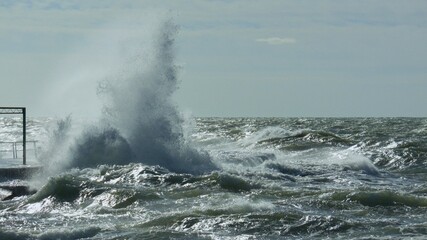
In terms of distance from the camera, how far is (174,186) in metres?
18.8

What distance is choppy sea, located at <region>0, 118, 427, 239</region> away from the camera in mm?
13516

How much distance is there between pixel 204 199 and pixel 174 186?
220 cm

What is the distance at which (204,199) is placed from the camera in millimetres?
16719

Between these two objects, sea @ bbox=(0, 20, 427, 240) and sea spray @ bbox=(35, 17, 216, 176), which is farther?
sea spray @ bbox=(35, 17, 216, 176)

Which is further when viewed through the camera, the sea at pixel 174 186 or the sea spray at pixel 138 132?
the sea spray at pixel 138 132

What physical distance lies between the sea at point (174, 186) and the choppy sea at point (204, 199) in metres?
0.02

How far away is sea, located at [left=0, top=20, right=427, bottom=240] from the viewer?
45.0 feet

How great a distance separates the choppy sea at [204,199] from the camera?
13516mm

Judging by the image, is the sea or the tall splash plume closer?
the sea

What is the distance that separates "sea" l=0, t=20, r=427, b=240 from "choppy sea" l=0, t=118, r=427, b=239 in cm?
2

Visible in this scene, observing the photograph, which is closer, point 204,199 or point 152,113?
point 204,199

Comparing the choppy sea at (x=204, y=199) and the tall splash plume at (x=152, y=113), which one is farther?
the tall splash plume at (x=152, y=113)

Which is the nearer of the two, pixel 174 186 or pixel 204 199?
pixel 204 199

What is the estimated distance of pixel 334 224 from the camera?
13.9 metres
